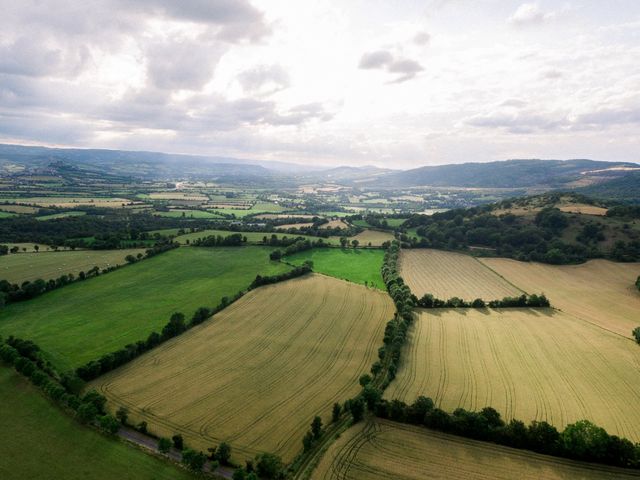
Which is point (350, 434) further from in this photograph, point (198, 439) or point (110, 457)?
point (110, 457)

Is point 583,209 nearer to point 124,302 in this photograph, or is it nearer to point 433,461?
point 433,461

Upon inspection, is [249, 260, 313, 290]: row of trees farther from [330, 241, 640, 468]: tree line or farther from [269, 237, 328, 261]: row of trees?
[330, 241, 640, 468]: tree line

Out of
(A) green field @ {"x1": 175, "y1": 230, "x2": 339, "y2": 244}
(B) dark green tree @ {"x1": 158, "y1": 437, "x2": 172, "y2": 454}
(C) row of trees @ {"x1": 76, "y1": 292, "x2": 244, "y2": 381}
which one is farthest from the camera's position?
(A) green field @ {"x1": 175, "y1": 230, "x2": 339, "y2": 244}

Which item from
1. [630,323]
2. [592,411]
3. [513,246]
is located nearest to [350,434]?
[592,411]

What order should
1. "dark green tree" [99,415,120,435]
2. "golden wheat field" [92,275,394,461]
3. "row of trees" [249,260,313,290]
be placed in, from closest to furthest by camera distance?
"dark green tree" [99,415,120,435] < "golden wheat field" [92,275,394,461] < "row of trees" [249,260,313,290]

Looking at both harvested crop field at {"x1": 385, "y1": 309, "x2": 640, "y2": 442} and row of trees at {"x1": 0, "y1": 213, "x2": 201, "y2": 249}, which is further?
row of trees at {"x1": 0, "y1": 213, "x2": 201, "y2": 249}

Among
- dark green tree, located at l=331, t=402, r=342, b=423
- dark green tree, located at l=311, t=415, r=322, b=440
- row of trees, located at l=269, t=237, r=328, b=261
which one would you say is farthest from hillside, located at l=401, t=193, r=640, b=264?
dark green tree, located at l=311, t=415, r=322, b=440
